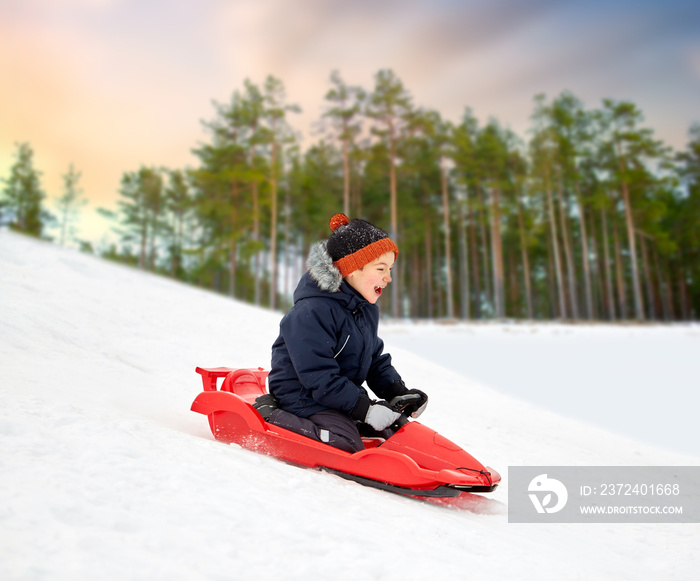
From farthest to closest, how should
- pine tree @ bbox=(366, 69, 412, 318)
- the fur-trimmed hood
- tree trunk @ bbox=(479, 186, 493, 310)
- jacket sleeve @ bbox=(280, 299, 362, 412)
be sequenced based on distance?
tree trunk @ bbox=(479, 186, 493, 310) < pine tree @ bbox=(366, 69, 412, 318) < the fur-trimmed hood < jacket sleeve @ bbox=(280, 299, 362, 412)

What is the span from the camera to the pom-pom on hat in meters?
2.79

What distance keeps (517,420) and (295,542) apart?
15.4ft

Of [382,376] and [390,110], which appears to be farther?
[390,110]

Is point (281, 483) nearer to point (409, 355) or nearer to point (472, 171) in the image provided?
point (409, 355)

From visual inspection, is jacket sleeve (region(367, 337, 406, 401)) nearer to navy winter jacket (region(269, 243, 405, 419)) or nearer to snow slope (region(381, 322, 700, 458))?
navy winter jacket (region(269, 243, 405, 419))

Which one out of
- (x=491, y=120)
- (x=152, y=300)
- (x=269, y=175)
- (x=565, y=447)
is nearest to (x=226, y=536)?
(x=565, y=447)

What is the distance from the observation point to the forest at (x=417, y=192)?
2278 centimetres

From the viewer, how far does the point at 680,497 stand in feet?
12.3

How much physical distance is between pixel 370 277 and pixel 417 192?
2746 centimetres

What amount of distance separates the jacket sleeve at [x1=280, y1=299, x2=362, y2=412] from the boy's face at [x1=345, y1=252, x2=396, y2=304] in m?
0.32

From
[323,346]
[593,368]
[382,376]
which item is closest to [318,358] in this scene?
[323,346]

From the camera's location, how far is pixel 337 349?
2678mm

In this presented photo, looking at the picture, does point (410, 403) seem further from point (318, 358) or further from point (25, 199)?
point (25, 199)

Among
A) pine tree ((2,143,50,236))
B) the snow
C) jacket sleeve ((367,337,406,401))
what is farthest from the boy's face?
pine tree ((2,143,50,236))
